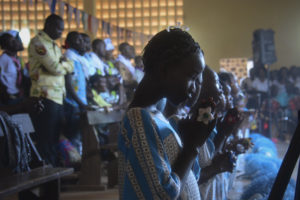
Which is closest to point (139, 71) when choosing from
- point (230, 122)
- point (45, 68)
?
point (45, 68)

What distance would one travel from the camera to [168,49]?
1.43 metres

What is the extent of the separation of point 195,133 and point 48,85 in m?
3.33

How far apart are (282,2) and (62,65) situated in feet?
34.4

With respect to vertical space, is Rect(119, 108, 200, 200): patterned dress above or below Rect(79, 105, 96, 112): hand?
above

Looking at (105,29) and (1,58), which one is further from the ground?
(105,29)

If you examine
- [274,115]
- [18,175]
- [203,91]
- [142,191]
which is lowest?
[274,115]

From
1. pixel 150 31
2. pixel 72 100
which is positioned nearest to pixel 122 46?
pixel 72 100

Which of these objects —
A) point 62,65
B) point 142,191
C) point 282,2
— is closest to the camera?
point 142,191

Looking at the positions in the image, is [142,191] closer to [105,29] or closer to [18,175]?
[18,175]

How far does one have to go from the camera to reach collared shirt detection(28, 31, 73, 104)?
14.6ft

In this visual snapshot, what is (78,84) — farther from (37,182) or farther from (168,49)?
(168,49)

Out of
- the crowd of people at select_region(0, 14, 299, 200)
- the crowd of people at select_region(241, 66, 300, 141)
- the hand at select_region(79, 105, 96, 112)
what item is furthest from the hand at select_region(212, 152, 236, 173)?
the crowd of people at select_region(241, 66, 300, 141)

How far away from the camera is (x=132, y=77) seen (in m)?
6.90

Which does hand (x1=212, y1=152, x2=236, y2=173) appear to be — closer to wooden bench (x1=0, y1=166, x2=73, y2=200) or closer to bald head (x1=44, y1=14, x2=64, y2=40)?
wooden bench (x1=0, y1=166, x2=73, y2=200)
